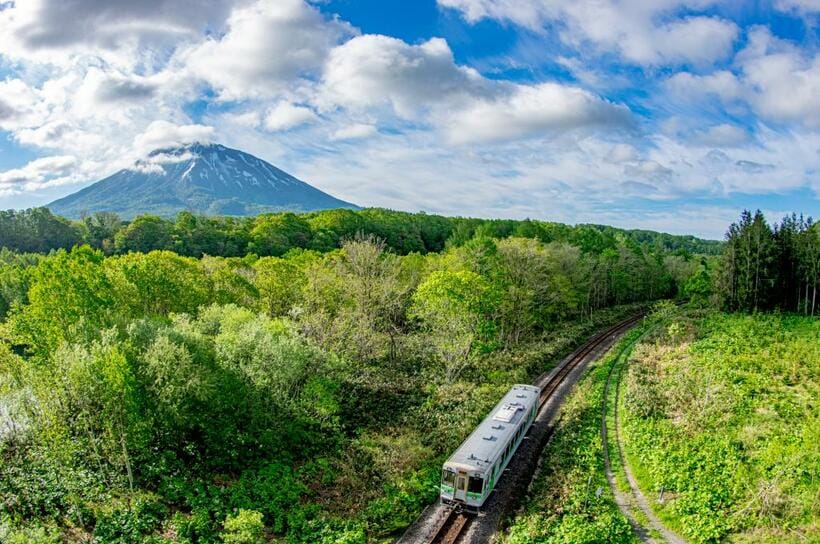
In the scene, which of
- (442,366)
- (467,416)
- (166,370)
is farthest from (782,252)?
(166,370)

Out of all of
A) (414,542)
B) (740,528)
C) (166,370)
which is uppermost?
(166,370)

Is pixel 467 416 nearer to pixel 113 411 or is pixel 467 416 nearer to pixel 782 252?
pixel 113 411

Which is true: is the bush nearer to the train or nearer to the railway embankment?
the train

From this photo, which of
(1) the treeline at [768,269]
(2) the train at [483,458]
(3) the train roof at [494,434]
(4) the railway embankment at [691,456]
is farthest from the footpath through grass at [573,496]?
(1) the treeline at [768,269]

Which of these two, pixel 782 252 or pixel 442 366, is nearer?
pixel 442 366

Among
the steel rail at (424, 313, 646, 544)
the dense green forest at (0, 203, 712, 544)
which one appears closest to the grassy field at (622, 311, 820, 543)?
the steel rail at (424, 313, 646, 544)

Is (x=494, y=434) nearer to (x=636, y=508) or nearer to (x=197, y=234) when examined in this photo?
(x=636, y=508)
